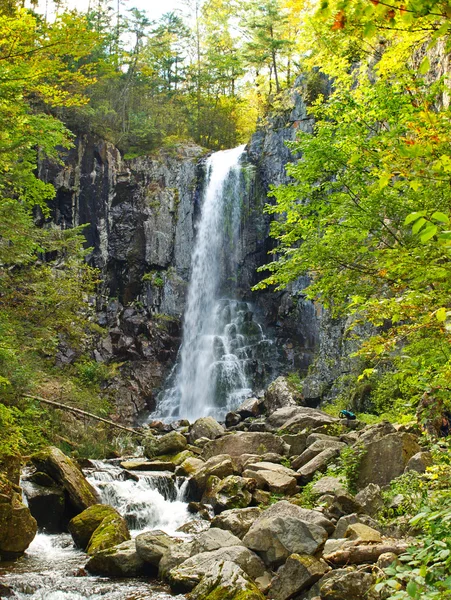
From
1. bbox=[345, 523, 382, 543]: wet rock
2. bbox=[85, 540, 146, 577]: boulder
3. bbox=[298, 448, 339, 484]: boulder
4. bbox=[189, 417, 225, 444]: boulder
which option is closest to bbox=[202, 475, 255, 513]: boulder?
bbox=[298, 448, 339, 484]: boulder

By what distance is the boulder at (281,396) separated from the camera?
55.6 ft

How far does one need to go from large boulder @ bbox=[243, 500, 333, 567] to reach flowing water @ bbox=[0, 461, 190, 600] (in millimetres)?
1226

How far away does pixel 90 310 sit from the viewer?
69.8ft

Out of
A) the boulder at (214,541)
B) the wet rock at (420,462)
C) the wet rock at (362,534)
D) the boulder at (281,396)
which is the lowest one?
the boulder at (281,396)

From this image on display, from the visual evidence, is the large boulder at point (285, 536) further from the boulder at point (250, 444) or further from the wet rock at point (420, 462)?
the boulder at point (250, 444)

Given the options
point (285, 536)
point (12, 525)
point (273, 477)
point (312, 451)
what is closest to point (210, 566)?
point (285, 536)

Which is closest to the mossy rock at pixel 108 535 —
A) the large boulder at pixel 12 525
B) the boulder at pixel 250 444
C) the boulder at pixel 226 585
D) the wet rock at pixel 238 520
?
the large boulder at pixel 12 525

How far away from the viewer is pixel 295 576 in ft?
17.4

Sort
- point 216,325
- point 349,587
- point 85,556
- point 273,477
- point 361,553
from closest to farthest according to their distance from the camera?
point 349,587
point 361,553
point 85,556
point 273,477
point 216,325

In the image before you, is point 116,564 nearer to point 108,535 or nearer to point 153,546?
point 153,546

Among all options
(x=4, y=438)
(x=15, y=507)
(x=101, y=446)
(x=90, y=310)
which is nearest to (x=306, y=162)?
(x=4, y=438)

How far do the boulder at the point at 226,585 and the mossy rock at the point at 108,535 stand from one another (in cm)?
224

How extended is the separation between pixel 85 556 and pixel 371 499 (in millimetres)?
4249

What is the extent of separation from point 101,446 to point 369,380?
767cm
